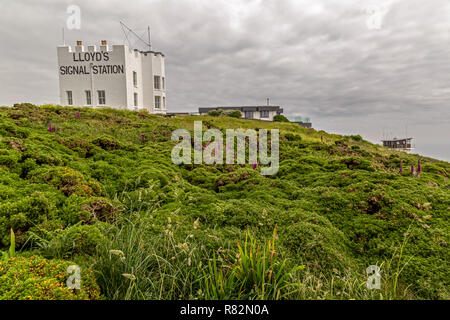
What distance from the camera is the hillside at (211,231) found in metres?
2.66

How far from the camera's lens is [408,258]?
3594mm

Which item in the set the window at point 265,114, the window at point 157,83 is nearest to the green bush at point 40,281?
the window at point 157,83

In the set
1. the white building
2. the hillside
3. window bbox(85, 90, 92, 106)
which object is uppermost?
the white building

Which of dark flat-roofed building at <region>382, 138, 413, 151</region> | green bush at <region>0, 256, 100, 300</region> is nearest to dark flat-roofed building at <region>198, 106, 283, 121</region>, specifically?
dark flat-roofed building at <region>382, 138, 413, 151</region>

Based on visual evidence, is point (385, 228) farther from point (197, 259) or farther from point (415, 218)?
point (197, 259)

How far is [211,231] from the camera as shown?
381cm

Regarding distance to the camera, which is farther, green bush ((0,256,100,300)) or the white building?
the white building

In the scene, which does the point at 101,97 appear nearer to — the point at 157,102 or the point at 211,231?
the point at 157,102

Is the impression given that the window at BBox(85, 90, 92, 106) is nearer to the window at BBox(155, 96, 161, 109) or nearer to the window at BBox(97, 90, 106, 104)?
the window at BBox(97, 90, 106, 104)

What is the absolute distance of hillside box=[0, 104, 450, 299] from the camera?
2.66m

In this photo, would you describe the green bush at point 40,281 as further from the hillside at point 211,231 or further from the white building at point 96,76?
the white building at point 96,76

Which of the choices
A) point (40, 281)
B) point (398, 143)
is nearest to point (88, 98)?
point (40, 281)
